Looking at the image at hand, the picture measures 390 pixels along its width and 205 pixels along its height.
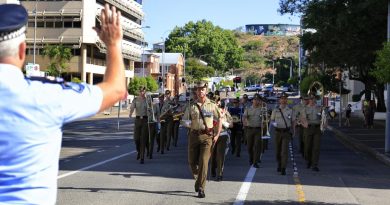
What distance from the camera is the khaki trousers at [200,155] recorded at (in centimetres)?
1027

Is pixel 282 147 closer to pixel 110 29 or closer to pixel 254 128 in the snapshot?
pixel 254 128

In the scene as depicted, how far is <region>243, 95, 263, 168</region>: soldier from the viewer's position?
1510 cm

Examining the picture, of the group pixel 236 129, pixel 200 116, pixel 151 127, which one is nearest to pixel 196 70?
pixel 236 129

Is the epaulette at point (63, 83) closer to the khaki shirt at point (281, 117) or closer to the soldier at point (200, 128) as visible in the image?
the soldier at point (200, 128)

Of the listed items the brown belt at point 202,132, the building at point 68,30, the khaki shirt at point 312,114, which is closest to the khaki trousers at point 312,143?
the khaki shirt at point 312,114

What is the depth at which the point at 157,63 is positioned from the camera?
10744cm

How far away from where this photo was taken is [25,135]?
263 centimetres

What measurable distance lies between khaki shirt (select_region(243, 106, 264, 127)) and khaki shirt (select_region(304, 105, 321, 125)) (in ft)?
3.65

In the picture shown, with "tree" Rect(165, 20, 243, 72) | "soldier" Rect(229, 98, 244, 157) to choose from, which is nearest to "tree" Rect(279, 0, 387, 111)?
"soldier" Rect(229, 98, 244, 157)

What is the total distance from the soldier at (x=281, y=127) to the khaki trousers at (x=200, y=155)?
365 cm

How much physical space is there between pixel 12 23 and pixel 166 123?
692 inches

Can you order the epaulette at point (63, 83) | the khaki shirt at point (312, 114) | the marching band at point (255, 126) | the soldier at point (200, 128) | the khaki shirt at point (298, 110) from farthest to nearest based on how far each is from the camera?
the khaki shirt at point (298, 110) < the khaki shirt at point (312, 114) < the marching band at point (255, 126) < the soldier at point (200, 128) < the epaulette at point (63, 83)

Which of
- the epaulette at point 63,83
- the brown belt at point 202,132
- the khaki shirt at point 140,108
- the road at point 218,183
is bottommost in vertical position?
the road at point 218,183

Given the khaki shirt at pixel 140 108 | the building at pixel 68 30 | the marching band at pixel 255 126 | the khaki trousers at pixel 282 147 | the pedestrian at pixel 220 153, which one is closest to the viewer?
the pedestrian at pixel 220 153
